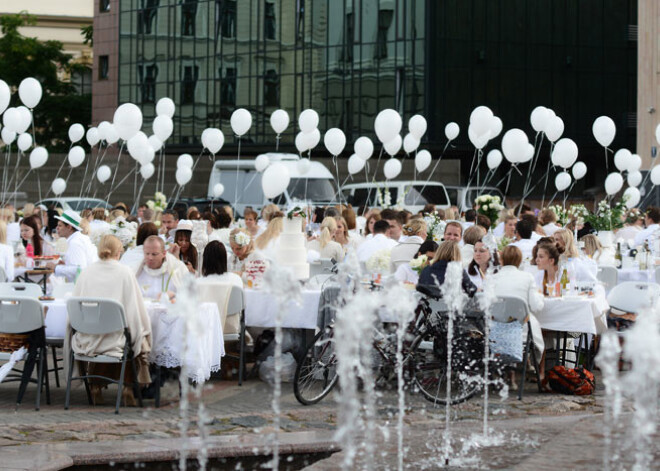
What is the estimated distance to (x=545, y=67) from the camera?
4700 cm

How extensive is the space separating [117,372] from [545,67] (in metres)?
39.3

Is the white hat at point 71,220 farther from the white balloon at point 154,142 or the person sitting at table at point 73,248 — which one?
the white balloon at point 154,142

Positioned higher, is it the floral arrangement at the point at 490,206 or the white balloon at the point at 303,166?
the white balloon at the point at 303,166

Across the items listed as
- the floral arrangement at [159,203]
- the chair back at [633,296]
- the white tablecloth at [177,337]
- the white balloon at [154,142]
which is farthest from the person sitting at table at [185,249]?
the white balloon at [154,142]

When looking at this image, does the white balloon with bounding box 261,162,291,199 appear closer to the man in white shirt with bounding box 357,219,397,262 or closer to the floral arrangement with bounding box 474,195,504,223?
the man in white shirt with bounding box 357,219,397,262

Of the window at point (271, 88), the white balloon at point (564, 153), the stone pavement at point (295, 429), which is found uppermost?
the window at point (271, 88)

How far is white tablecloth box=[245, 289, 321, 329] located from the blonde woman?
2.98 meters

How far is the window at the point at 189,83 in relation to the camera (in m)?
53.9

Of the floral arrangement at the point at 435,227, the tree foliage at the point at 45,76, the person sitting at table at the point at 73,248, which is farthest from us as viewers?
the tree foliage at the point at 45,76

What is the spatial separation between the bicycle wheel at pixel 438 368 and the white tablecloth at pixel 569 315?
1.03 m

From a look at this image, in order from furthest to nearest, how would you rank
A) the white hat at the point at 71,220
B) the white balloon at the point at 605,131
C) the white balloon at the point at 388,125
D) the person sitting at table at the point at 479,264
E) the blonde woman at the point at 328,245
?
the white balloon at the point at 605,131 < the white balloon at the point at 388,125 < the blonde woman at the point at 328,245 < the white hat at the point at 71,220 < the person sitting at table at the point at 479,264

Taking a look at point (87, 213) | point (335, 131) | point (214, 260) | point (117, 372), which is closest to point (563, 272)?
point (214, 260)

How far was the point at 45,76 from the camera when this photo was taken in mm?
58125

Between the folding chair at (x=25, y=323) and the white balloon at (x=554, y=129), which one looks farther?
the white balloon at (x=554, y=129)
